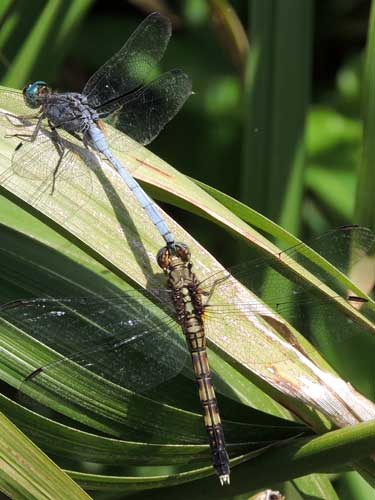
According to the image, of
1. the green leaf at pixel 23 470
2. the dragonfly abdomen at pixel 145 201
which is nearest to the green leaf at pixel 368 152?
the dragonfly abdomen at pixel 145 201

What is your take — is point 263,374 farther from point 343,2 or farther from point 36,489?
point 343,2

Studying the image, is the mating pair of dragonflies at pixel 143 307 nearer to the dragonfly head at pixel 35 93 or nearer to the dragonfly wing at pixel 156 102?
the dragonfly head at pixel 35 93

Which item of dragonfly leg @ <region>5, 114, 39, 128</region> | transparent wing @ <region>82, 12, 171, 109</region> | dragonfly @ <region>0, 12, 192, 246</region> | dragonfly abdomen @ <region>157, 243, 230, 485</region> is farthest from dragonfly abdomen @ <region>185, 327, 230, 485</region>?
transparent wing @ <region>82, 12, 171, 109</region>

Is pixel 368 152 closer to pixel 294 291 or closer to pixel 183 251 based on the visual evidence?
pixel 294 291

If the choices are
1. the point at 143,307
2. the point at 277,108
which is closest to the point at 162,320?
the point at 143,307

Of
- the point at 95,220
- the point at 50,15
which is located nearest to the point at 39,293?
the point at 95,220

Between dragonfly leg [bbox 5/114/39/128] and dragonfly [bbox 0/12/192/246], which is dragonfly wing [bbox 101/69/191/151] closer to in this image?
dragonfly [bbox 0/12/192/246]
